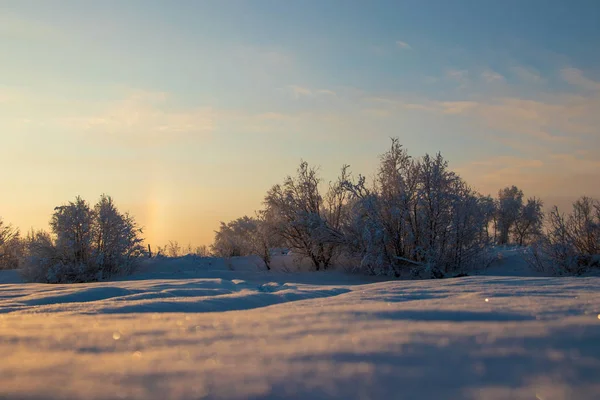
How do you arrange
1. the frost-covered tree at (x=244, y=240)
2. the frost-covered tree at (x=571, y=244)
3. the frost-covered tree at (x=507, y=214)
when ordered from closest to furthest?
the frost-covered tree at (x=571, y=244), the frost-covered tree at (x=244, y=240), the frost-covered tree at (x=507, y=214)

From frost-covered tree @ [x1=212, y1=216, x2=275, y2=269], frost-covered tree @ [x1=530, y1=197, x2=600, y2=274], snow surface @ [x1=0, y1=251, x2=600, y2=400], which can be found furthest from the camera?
frost-covered tree @ [x1=212, y1=216, x2=275, y2=269]

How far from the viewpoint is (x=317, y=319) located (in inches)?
108

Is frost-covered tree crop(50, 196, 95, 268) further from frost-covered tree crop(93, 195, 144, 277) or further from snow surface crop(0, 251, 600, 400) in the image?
snow surface crop(0, 251, 600, 400)

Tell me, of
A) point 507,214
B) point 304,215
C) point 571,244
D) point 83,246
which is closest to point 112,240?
point 83,246

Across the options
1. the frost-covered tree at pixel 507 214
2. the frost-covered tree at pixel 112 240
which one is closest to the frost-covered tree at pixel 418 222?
the frost-covered tree at pixel 112 240

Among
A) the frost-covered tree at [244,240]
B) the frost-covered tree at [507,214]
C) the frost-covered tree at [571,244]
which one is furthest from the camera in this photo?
the frost-covered tree at [507,214]

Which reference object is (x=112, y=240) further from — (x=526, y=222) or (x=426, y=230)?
(x=526, y=222)

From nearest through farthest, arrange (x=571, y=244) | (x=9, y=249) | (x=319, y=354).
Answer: (x=319, y=354), (x=571, y=244), (x=9, y=249)

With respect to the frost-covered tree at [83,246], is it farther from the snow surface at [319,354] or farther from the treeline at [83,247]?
the snow surface at [319,354]

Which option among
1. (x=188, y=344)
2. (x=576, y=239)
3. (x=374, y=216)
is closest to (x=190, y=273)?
(x=374, y=216)

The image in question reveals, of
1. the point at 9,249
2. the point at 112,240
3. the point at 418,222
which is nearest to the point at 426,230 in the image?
the point at 418,222

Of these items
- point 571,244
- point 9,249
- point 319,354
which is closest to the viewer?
point 319,354

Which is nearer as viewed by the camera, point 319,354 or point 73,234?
point 319,354

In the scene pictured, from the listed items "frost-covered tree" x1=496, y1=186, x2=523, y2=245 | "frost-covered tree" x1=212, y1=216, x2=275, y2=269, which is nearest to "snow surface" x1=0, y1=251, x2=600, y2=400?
"frost-covered tree" x1=212, y1=216, x2=275, y2=269
